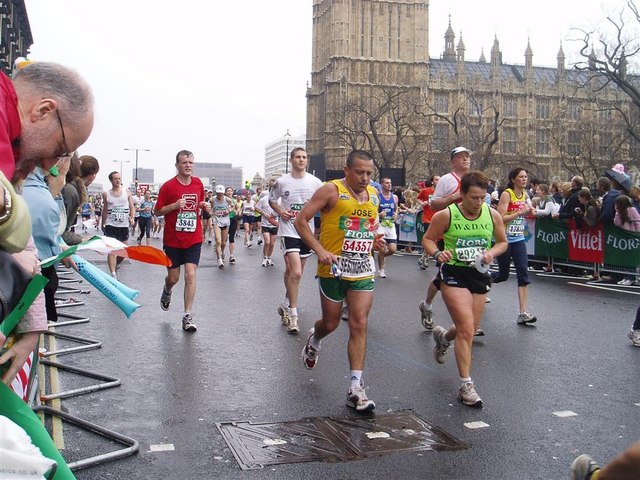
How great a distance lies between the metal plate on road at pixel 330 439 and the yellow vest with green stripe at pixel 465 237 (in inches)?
58.9

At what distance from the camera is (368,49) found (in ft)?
353

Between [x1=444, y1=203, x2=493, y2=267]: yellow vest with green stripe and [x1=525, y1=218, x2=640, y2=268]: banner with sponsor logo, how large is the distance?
28.7ft

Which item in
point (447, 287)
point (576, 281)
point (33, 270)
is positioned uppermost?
point (33, 270)

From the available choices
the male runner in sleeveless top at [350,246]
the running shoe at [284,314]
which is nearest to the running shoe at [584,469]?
the male runner in sleeveless top at [350,246]

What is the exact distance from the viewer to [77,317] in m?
9.65

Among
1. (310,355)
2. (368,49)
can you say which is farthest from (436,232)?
(368,49)

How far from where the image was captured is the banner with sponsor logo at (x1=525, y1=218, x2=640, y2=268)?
1430cm

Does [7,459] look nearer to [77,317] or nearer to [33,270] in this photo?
[33,270]

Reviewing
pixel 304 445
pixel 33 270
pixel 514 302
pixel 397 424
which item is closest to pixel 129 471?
pixel 304 445

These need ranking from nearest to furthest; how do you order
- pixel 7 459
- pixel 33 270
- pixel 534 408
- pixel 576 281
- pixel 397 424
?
pixel 7 459 → pixel 33 270 → pixel 397 424 → pixel 534 408 → pixel 576 281

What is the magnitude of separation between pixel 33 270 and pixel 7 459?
56 centimetres

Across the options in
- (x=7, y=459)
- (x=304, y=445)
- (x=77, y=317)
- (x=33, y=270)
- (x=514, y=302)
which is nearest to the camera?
(x=7, y=459)

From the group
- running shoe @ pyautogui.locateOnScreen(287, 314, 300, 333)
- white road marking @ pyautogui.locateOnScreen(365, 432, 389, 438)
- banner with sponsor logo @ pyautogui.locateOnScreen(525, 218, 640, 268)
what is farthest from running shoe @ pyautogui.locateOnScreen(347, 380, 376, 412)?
banner with sponsor logo @ pyautogui.locateOnScreen(525, 218, 640, 268)

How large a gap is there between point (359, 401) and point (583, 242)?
453 inches
